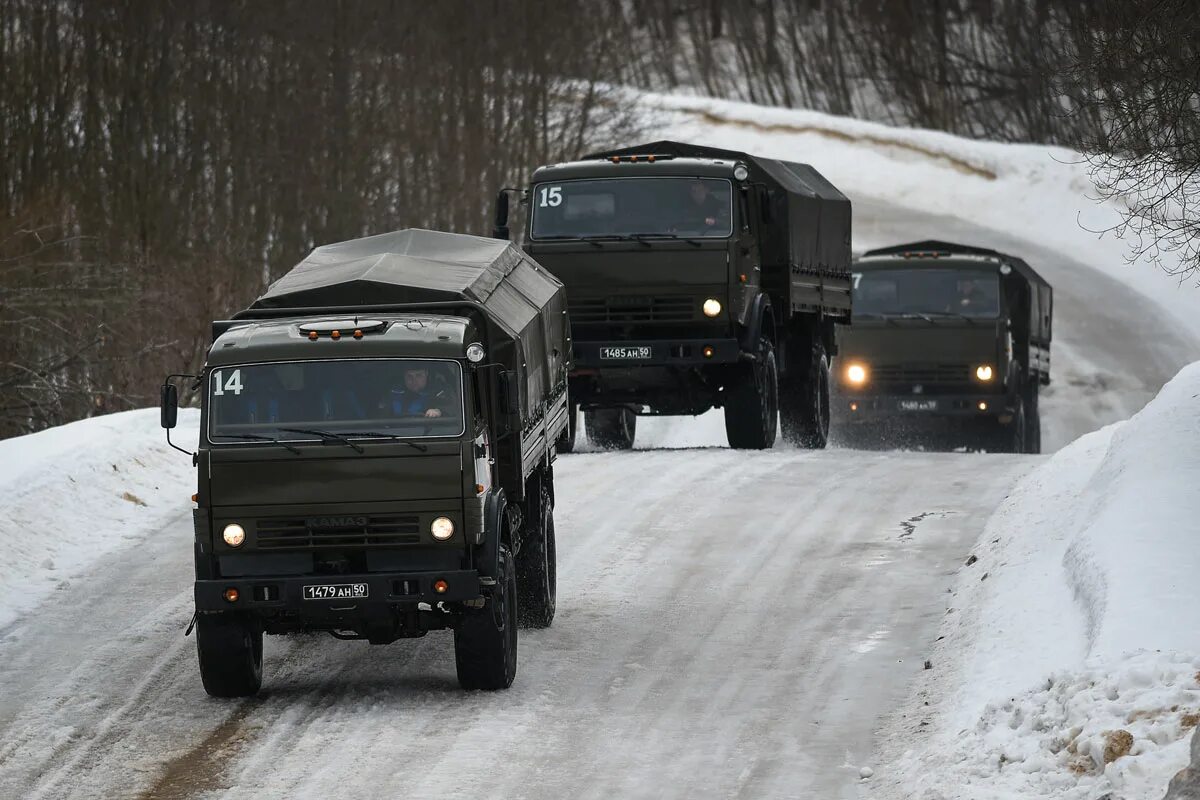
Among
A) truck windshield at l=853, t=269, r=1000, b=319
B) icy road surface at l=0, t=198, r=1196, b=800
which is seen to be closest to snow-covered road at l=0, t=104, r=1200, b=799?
icy road surface at l=0, t=198, r=1196, b=800

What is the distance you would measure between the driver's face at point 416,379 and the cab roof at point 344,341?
3.6 inches

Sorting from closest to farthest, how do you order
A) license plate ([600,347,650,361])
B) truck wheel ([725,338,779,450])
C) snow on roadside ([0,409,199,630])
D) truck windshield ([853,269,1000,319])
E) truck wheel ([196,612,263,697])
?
truck wheel ([196,612,263,697]), snow on roadside ([0,409,199,630]), license plate ([600,347,650,361]), truck wheel ([725,338,779,450]), truck windshield ([853,269,1000,319])

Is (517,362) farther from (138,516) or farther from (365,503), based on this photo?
(138,516)

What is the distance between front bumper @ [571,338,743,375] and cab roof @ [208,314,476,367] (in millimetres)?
9010

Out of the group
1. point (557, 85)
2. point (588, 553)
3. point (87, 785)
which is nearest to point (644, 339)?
point (588, 553)

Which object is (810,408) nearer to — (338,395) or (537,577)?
(537,577)

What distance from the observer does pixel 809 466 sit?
2008 cm

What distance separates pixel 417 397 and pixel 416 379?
0.10 m

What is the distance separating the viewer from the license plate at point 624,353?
66.0 ft

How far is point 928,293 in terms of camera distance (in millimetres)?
25453

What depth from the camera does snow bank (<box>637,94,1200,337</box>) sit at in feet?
156

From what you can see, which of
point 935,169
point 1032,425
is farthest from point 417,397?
point 935,169

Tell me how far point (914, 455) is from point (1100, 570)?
10.9 metres

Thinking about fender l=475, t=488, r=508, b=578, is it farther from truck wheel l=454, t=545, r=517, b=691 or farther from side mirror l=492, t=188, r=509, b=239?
side mirror l=492, t=188, r=509, b=239
